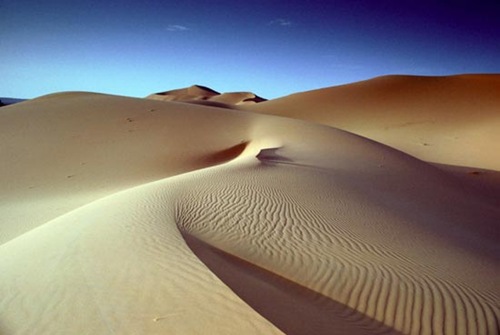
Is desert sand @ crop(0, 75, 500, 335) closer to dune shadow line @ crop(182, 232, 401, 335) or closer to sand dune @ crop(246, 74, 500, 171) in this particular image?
dune shadow line @ crop(182, 232, 401, 335)

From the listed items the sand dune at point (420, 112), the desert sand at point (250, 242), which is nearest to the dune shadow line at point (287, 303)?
the desert sand at point (250, 242)

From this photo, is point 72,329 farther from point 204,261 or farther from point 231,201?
point 231,201

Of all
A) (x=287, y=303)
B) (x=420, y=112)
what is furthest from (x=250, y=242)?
(x=420, y=112)

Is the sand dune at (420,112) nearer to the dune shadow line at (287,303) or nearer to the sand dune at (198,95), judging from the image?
the dune shadow line at (287,303)

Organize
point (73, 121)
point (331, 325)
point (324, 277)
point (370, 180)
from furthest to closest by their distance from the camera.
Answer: point (73, 121) < point (370, 180) < point (324, 277) < point (331, 325)

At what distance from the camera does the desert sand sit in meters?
2.67

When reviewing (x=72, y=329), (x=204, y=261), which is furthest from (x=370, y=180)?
(x=72, y=329)

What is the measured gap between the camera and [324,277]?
348 centimetres

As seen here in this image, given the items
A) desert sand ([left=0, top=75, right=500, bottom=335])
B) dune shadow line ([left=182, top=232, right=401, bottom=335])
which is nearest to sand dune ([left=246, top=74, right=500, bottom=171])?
desert sand ([left=0, top=75, right=500, bottom=335])

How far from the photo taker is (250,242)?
4.14m

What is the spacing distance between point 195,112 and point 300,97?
85.1 feet

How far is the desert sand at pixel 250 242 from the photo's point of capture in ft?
8.75

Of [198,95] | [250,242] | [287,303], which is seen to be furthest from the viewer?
[198,95]

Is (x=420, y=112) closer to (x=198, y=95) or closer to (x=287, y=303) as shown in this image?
(x=287, y=303)
